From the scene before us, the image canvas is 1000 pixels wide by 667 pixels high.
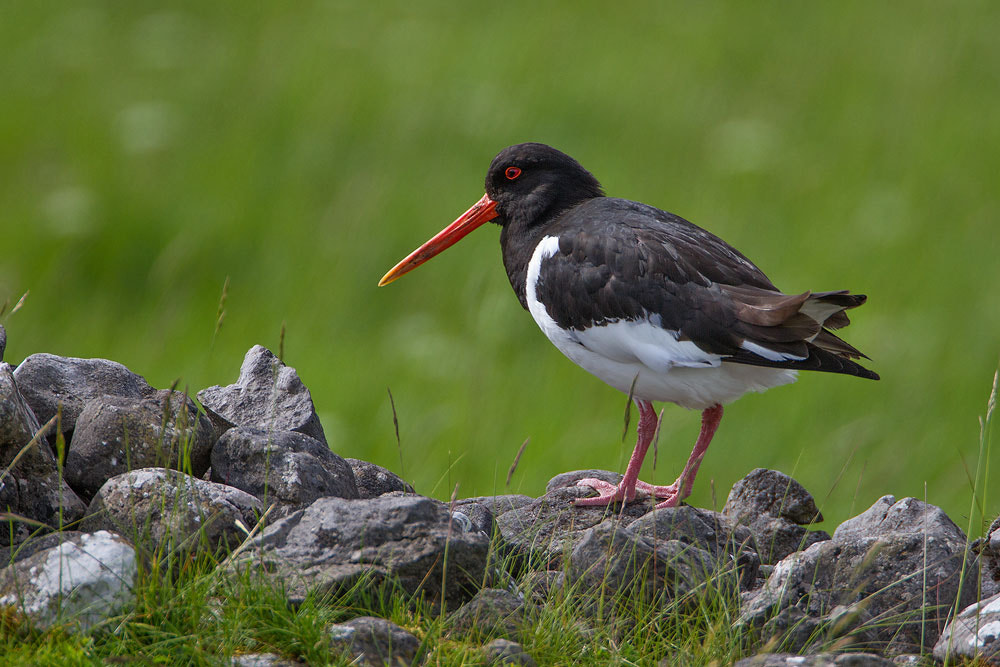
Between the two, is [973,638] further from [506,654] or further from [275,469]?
[275,469]

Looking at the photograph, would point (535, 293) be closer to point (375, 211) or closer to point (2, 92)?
point (375, 211)

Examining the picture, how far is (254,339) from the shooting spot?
31.0 ft

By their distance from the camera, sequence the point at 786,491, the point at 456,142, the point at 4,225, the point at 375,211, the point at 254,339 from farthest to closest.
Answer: the point at 456,142 < the point at 375,211 < the point at 4,225 < the point at 254,339 < the point at 786,491

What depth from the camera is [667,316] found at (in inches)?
189

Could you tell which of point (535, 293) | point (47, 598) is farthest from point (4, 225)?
point (47, 598)

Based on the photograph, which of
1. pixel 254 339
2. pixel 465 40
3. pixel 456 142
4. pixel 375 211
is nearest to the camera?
pixel 254 339

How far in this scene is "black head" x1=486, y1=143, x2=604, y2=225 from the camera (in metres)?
5.74

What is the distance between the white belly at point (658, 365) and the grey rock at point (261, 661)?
2224mm

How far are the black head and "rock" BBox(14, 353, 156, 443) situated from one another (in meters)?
2.16

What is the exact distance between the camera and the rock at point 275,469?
3938 mm

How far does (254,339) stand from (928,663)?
22.9 ft

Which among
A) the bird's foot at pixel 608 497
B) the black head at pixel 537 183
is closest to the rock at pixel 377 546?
the bird's foot at pixel 608 497

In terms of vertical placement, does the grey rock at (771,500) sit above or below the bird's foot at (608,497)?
above

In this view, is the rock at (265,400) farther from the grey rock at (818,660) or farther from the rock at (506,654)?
the grey rock at (818,660)
